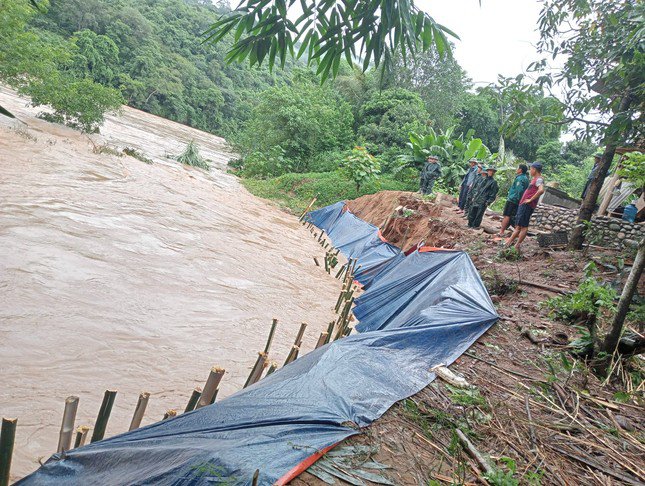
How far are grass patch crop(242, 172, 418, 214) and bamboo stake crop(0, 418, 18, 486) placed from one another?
15.7m

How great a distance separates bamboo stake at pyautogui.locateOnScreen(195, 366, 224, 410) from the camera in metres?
2.76

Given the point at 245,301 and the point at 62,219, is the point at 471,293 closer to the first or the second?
the point at 245,301

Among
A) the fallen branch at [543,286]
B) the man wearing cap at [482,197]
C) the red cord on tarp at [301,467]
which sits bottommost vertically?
the red cord on tarp at [301,467]

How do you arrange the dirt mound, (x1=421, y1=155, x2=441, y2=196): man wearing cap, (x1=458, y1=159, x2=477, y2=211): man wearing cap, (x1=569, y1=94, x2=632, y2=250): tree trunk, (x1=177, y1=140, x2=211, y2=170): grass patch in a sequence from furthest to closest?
1. (x1=177, y1=140, x2=211, y2=170): grass patch
2. (x1=421, y1=155, x2=441, y2=196): man wearing cap
3. (x1=458, y1=159, x2=477, y2=211): man wearing cap
4. the dirt mound
5. (x1=569, y1=94, x2=632, y2=250): tree trunk

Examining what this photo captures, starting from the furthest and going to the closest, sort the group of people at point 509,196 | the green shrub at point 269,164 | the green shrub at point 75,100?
1. the green shrub at point 269,164
2. the green shrub at point 75,100
3. the group of people at point 509,196

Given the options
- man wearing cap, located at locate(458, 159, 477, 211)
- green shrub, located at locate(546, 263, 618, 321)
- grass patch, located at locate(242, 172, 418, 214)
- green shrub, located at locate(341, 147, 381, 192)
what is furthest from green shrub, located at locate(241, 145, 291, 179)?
green shrub, located at locate(546, 263, 618, 321)

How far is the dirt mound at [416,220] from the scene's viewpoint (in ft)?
31.4

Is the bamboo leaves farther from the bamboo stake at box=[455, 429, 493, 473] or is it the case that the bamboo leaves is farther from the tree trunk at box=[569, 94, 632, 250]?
the tree trunk at box=[569, 94, 632, 250]

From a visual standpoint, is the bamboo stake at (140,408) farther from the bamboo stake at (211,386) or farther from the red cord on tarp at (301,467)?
the red cord on tarp at (301,467)

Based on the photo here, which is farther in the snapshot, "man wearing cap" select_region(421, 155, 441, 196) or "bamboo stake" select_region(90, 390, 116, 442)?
"man wearing cap" select_region(421, 155, 441, 196)

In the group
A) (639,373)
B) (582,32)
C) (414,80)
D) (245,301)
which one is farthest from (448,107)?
(639,373)

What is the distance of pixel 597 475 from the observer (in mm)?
2498

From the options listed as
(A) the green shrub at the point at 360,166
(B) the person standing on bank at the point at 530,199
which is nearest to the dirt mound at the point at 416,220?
(B) the person standing on bank at the point at 530,199

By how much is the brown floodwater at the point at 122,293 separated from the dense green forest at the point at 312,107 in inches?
115
